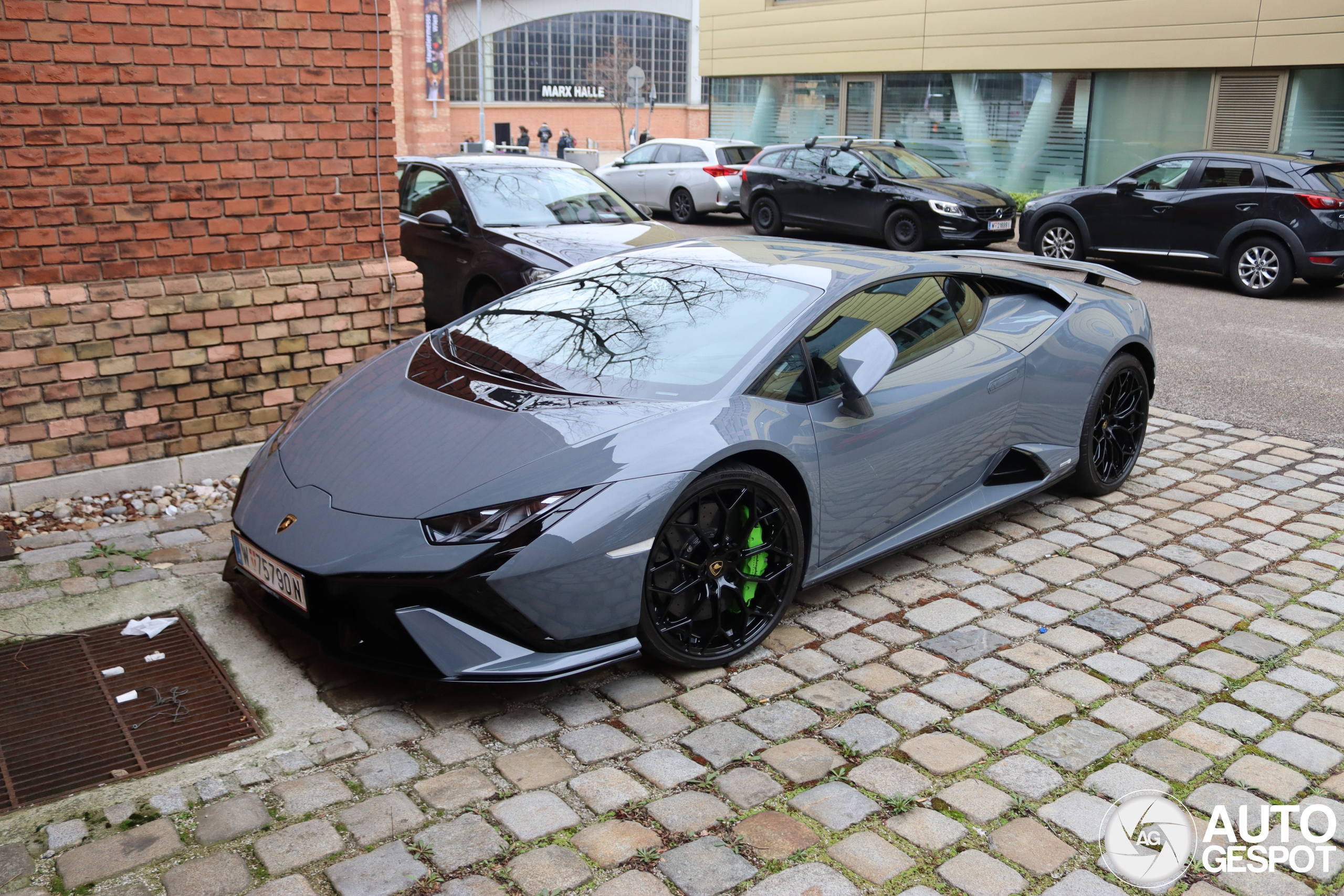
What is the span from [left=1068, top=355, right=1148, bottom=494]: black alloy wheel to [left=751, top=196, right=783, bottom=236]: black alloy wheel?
38.9ft

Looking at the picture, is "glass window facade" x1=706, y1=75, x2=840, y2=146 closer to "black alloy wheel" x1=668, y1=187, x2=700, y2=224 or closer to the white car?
the white car

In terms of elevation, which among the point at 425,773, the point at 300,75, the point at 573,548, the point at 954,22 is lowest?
the point at 425,773

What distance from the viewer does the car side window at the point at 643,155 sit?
20.3m

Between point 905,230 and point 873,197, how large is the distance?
2.26 ft

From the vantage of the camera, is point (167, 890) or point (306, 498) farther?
point (306, 498)

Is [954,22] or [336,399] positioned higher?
[954,22]

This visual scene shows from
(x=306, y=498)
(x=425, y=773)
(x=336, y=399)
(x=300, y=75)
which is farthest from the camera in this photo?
(x=300, y=75)

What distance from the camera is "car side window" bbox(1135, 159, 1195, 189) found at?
13195 millimetres

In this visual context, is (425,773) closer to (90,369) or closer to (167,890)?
(167,890)

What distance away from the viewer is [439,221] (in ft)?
28.5

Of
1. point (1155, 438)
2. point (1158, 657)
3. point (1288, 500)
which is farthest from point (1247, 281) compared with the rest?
point (1158, 657)

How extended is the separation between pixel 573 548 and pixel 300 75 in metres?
3.72

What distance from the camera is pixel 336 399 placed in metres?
4.42

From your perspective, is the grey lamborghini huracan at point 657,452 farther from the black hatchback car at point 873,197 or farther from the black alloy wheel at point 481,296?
the black hatchback car at point 873,197
